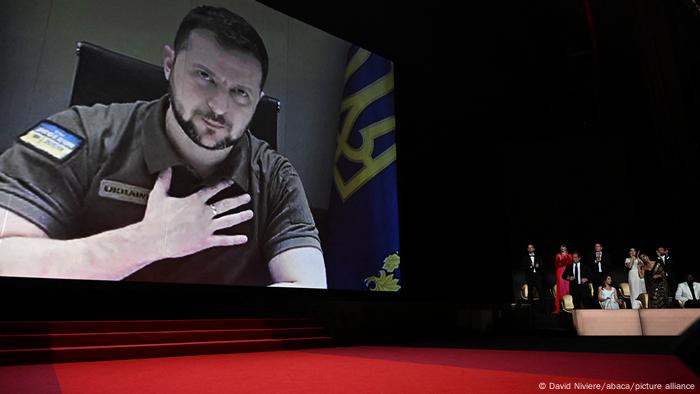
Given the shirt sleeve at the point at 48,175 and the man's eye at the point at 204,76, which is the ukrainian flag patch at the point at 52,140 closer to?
the shirt sleeve at the point at 48,175

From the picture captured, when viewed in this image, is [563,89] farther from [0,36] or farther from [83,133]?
[0,36]

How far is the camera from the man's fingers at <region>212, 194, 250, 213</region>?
5.30 m

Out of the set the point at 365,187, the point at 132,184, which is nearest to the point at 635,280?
the point at 365,187

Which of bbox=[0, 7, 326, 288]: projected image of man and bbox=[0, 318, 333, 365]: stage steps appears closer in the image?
bbox=[0, 318, 333, 365]: stage steps

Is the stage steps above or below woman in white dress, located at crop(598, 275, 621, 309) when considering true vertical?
below

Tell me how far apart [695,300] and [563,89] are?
4186mm

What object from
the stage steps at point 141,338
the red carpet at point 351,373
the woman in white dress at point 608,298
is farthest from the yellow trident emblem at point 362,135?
the woman in white dress at point 608,298

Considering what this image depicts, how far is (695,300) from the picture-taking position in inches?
270

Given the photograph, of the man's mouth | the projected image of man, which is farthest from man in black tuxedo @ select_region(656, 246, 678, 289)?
the man's mouth

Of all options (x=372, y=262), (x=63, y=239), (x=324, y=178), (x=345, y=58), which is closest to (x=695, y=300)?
(x=372, y=262)

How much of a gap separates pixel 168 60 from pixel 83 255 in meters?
2.33

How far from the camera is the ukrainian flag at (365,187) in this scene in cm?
664

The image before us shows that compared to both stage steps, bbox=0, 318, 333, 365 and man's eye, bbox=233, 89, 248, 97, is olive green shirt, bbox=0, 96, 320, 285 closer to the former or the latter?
man's eye, bbox=233, 89, 248, 97

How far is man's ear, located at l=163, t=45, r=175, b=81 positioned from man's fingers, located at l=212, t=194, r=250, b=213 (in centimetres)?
152
